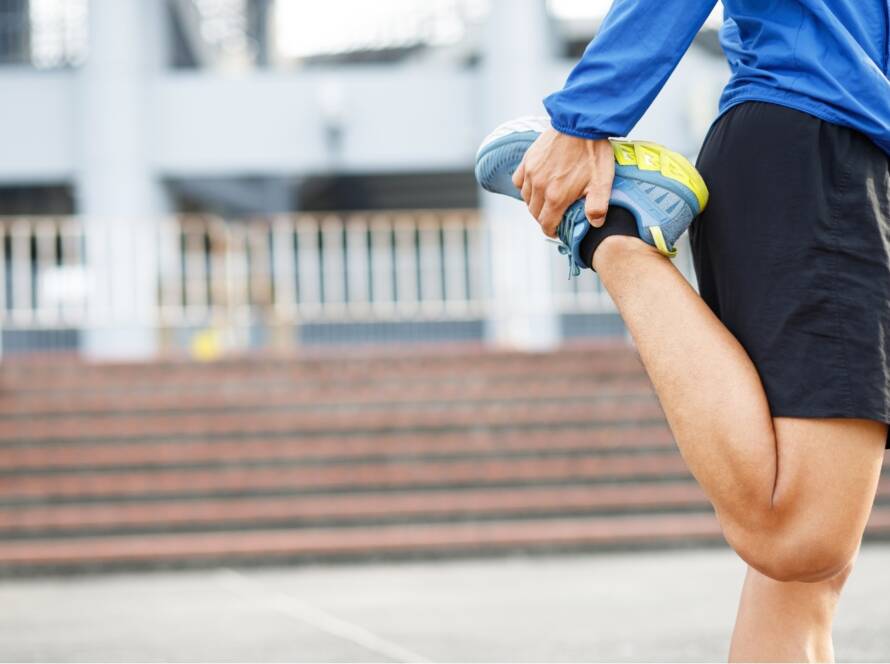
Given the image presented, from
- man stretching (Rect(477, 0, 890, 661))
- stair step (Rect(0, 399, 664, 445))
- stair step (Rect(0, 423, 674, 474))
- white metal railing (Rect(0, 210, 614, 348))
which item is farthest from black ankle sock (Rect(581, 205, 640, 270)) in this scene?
white metal railing (Rect(0, 210, 614, 348))

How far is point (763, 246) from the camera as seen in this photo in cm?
146

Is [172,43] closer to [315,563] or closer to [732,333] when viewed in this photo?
[315,563]

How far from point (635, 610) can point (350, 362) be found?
341 centimetres

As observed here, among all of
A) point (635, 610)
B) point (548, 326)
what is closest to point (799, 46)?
point (635, 610)

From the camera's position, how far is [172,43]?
50.4ft

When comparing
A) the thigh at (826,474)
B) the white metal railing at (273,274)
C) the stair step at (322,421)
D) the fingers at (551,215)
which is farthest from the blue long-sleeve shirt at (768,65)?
the white metal railing at (273,274)

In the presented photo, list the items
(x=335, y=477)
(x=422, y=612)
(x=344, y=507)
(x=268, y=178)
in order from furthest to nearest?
1. (x=268, y=178)
2. (x=335, y=477)
3. (x=344, y=507)
4. (x=422, y=612)

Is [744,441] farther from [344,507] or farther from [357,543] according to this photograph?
[344,507]

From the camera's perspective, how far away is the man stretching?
55.9 inches

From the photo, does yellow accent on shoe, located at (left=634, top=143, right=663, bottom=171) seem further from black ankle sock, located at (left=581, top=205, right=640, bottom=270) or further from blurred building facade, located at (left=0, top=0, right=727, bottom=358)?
blurred building facade, located at (left=0, top=0, right=727, bottom=358)

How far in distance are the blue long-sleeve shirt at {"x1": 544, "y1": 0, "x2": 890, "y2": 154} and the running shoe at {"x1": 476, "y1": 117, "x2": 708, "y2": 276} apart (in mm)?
79

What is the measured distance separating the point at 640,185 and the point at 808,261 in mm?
238

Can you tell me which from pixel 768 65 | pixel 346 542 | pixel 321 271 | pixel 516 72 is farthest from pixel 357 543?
pixel 516 72

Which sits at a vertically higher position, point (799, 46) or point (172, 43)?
point (172, 43)
